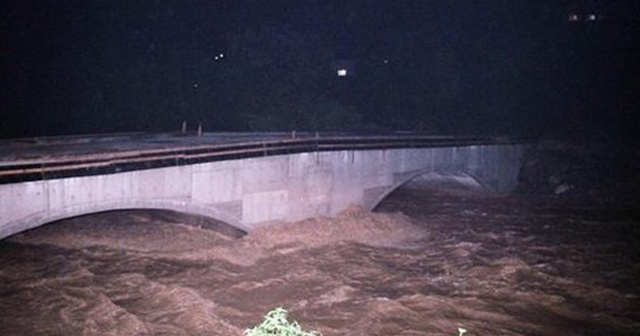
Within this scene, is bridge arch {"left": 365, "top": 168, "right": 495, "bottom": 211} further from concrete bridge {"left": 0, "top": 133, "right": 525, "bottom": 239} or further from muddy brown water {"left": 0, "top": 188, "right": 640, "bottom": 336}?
muddy brown water {"left": 0, "top": 188, "right": 640, "bottom": 336}

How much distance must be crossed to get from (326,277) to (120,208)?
7.11 m

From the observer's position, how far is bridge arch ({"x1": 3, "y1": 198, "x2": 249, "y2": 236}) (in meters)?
12.9

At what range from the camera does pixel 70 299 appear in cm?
1373

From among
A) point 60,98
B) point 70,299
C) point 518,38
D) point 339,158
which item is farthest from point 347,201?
point 518,38

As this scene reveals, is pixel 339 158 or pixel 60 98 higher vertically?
pixel 60 98

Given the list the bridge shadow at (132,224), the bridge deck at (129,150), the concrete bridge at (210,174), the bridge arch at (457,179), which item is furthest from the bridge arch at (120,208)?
the bridge arch at (457,179)

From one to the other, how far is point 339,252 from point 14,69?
25.6 metres

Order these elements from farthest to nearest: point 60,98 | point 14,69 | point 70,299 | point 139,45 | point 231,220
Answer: point 139,45
point 60,98
point 14,69
point 231,220
point 70,299

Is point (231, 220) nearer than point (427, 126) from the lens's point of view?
Yes

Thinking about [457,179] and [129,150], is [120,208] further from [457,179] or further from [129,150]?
[457,179]

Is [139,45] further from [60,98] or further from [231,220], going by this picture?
[231,220]

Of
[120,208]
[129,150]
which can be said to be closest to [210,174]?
[129,150]

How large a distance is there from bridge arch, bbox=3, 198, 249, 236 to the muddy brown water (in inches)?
56.3

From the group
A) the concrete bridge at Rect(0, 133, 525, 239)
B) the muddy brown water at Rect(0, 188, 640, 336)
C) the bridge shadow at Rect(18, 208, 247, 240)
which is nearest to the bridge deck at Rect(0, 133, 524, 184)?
the concrete bridge at Rect(0, 133, 525, 239)
